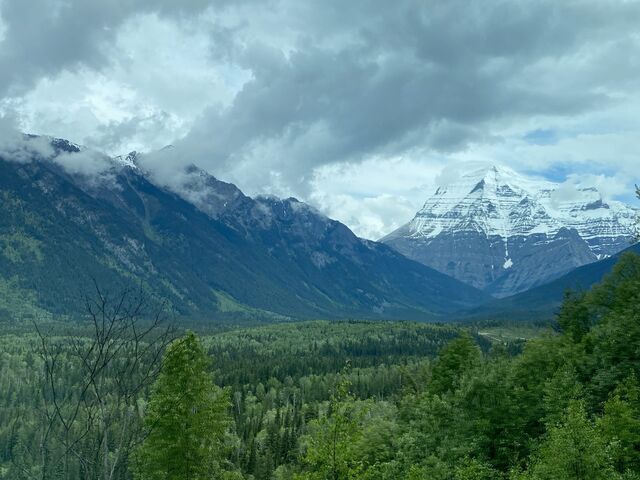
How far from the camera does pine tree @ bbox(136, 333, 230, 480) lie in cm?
3584

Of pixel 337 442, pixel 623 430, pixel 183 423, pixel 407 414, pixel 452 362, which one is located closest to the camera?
pixel 337 442

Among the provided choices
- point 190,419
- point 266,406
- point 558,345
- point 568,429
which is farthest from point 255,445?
point 568,429

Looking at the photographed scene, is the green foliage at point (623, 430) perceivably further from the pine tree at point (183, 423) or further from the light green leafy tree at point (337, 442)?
the pine tree at point (183, 423)

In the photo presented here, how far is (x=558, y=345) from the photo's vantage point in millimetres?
65500

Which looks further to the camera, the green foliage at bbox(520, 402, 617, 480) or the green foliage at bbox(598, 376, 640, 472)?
the green foliage at bbox(598, 376, 640, 472)

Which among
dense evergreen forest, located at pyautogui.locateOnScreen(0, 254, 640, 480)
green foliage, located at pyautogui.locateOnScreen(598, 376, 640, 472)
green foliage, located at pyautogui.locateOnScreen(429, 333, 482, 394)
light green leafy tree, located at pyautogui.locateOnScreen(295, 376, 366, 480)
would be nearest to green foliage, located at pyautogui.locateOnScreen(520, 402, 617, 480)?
dense evergreen forest, located at pyautogui.locateOnScreen(0, 254, 640, 480)

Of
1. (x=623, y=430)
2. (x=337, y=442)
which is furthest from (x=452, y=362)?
(x=337, y=442)

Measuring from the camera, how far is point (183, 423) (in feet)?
119

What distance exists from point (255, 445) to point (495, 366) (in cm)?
6653

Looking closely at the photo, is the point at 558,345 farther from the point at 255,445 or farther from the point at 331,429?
the point at 255,445

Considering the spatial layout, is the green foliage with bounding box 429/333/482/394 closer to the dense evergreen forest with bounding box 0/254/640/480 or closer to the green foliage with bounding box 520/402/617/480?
the dense evergreen forest with bounding box 0/254/640/480

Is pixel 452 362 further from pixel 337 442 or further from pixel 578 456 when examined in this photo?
pixel 337 442

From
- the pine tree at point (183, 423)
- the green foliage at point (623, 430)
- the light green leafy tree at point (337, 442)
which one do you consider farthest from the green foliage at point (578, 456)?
the pine tree at point (183, 423)

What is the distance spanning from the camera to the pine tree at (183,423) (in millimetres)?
A: 35844
